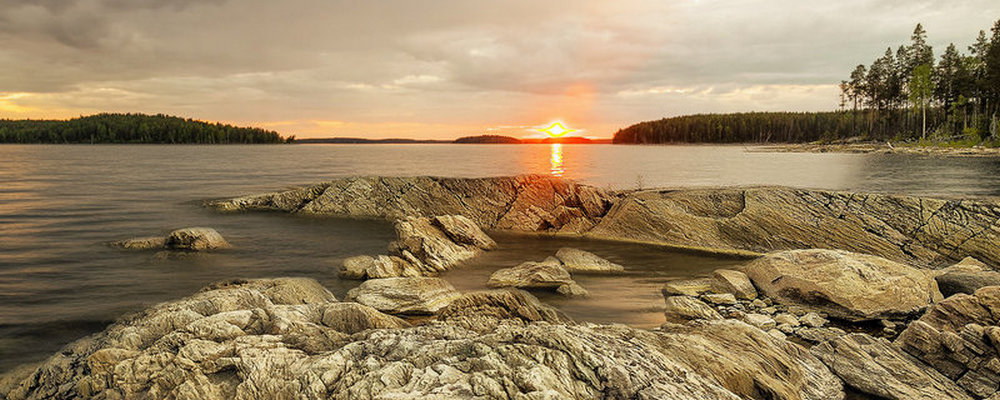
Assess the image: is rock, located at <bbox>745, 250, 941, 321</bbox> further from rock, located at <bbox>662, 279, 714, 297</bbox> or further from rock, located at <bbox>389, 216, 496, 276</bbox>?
rock, located at <bbox>389, 216, 496, 276</bbox>

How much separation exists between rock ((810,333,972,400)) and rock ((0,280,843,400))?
1.01ft

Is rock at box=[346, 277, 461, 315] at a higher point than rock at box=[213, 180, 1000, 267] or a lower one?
lower

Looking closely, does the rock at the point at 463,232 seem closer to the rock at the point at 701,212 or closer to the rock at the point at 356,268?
the rock at the point at 356,268

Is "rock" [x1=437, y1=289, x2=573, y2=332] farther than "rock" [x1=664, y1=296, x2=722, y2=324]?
No

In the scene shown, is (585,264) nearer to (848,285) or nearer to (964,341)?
(848,285)

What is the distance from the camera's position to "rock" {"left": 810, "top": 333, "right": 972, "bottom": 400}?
603cm

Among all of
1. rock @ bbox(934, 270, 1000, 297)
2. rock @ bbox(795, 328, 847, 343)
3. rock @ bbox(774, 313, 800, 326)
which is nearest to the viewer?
rock @ bbox(795, 328, 847, 343)

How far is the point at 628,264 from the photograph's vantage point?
1361cm

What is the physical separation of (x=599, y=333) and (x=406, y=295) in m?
4.71

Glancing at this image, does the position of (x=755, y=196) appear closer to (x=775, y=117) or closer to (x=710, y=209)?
(x=710, y=209)

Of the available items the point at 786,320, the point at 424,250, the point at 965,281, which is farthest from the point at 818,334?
the point at 424,250

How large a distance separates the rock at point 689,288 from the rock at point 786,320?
5.89 feet

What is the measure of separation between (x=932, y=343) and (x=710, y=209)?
963 cm

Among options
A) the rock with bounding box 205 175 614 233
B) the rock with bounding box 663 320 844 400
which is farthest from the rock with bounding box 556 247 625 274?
the rock with bounding box 663 320 844 400
